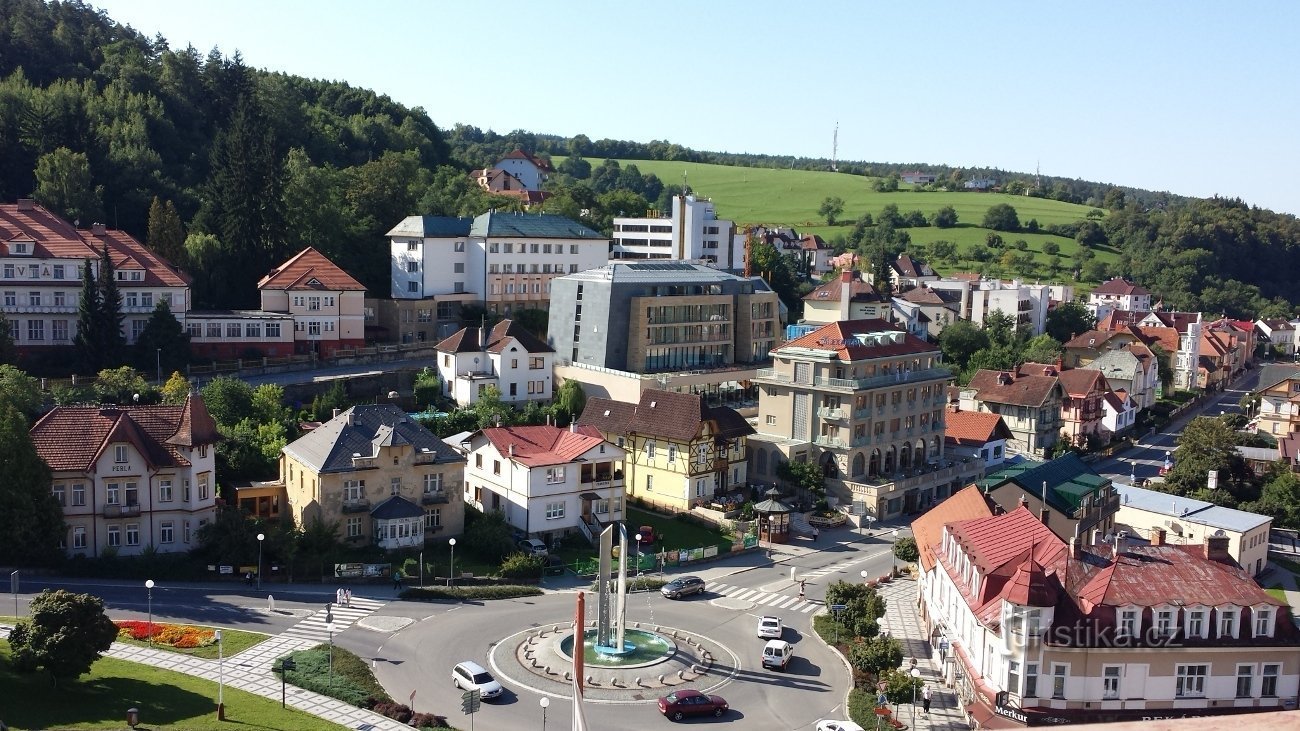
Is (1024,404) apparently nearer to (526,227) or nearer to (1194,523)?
(1194,523)

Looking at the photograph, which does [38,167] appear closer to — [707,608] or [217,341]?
[217,341]

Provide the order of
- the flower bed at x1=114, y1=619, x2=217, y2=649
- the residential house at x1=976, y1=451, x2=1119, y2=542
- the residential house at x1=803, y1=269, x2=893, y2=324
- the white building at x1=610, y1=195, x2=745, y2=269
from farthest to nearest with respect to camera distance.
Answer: the white building at x1=610, y1=195, x2=745, y2=269, the residential house at x1=803, y1=269, x2=893, y2=324, the residential house at x1=976, y1=451, x2=1119, y2=542, the flower bed at x1=114, y1=619, x2=217, y2=649

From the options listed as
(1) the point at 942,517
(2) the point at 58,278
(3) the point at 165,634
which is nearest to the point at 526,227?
(2) the point at 58,278

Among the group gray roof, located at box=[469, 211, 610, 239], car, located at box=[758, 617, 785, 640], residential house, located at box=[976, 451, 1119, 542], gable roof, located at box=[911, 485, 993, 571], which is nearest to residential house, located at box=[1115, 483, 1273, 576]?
residential house, located at box=[976, 451, 1119, 542]

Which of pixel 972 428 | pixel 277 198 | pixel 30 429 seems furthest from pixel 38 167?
pixel 972 428

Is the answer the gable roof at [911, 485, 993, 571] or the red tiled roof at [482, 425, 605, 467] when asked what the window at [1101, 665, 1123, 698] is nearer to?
the gable roof at [911, 485, 993, 571]

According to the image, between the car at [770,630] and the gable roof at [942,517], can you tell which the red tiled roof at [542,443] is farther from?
the gable roof at [942,517]

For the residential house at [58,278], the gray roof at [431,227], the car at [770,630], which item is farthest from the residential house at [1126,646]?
the gray roof at [431,227]
